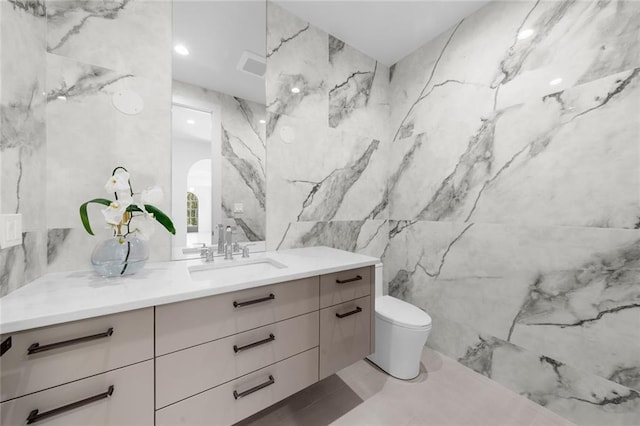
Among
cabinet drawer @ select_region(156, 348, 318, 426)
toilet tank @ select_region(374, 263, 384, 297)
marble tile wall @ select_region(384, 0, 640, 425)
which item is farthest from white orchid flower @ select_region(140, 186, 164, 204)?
marble tile wall @ select_region(384, 0, 640, 425)

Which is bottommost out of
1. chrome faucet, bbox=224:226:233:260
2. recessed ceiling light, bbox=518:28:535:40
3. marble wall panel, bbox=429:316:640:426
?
marble wall panel, bbox=429:316:640:426

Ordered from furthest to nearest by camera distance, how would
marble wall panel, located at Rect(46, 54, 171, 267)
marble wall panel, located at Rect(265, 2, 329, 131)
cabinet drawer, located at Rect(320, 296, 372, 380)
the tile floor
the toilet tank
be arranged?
the toilet tank < marble wall panel, located at Rect(265, 2, 329, 131) < the tile floor < cabinet drawer, located at Rect(320, 296, 372, 380) < marble wall panel, located at Rect(46, 54, 171, 267)

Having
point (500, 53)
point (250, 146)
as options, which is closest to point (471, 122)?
point (500, 53)

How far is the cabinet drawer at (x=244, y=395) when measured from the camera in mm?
911

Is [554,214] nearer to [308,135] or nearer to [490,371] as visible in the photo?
[490,371]

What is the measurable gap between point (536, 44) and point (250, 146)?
6.40ft

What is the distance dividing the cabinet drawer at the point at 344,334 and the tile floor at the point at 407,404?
350mm

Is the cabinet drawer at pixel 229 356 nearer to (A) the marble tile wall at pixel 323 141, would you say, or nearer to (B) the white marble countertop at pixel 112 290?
(B) the white marble countertop at pixel 112 290

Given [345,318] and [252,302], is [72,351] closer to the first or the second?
[252,302]

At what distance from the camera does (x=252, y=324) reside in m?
1.07

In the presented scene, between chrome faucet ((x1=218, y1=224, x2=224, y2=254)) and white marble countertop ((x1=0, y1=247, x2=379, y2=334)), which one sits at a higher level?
chrome faucet ((x1=218, y1=224, x2=224, y2=254))

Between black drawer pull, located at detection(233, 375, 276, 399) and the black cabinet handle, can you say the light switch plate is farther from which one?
black drawer pull, located at detection(233, 375, 276, 399)

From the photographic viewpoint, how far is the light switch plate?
0.85 m

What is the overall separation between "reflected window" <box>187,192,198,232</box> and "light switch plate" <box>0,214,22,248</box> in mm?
662
